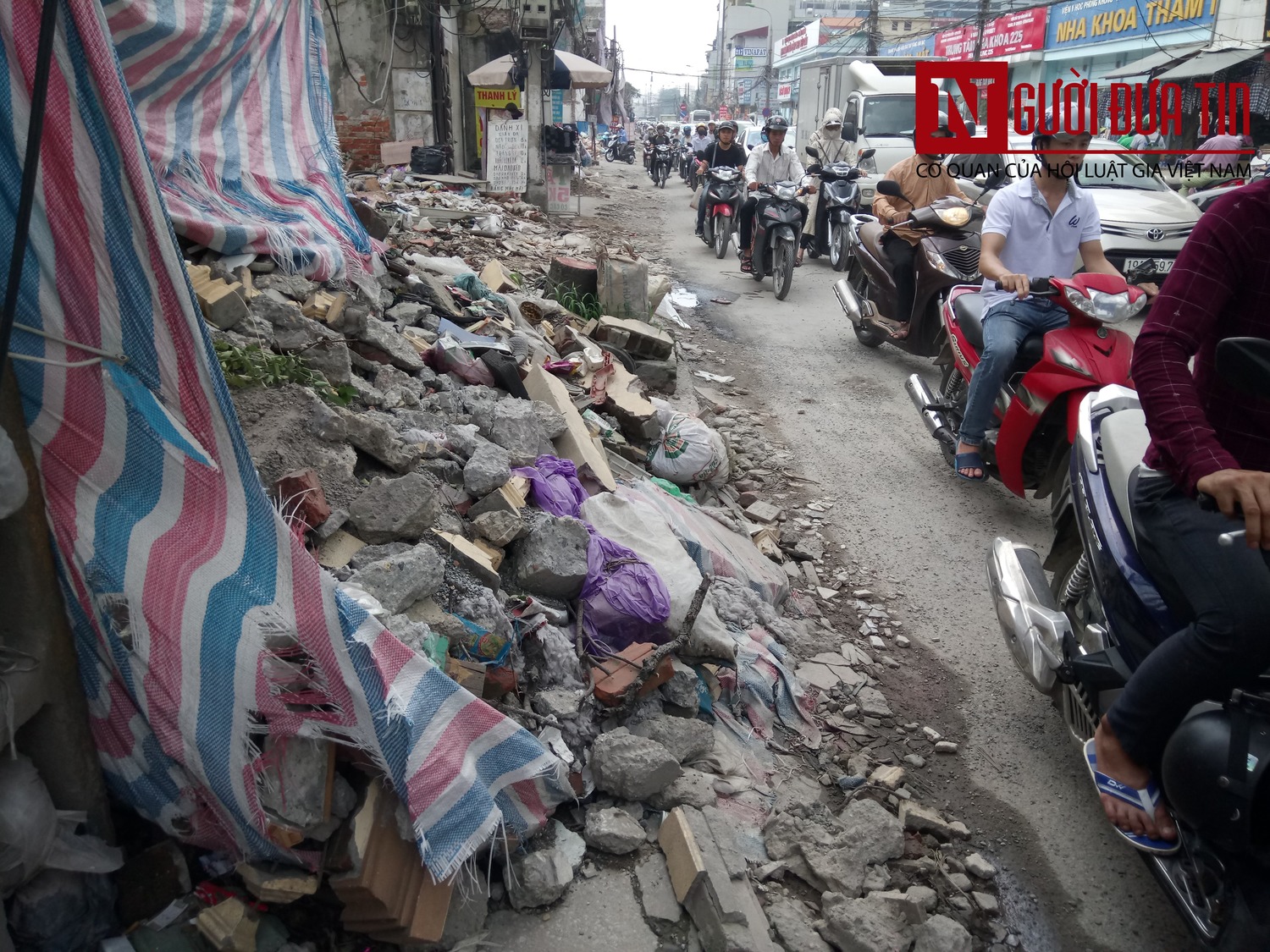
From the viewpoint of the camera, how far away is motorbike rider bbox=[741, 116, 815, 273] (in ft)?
35.5

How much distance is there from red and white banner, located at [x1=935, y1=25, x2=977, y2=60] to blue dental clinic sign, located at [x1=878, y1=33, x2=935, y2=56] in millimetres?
381

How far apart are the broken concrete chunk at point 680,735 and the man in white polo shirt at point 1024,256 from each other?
254 centimetres

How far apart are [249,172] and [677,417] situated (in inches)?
106

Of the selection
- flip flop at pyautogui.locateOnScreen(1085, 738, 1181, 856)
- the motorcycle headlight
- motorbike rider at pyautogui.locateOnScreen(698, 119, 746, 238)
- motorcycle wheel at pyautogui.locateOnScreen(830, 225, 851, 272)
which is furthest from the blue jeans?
motorbike rider at pyautogui.locateOnScreen(698, 119, 746, 238)

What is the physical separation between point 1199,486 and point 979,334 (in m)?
3.01

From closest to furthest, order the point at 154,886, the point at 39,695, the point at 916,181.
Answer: the point at 39,695, the point at 154,886, the point at 916,181

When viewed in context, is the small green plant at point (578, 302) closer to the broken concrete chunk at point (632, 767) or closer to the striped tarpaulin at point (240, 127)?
the striped tarpaulin at point (240, 127)

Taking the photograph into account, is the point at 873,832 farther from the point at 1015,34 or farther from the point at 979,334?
the point at 1015,34

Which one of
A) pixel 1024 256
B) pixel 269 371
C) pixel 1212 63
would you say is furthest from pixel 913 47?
pixel 269 371

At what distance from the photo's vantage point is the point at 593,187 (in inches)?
942

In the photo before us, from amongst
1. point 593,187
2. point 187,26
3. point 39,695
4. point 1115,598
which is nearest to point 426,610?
point 39,695

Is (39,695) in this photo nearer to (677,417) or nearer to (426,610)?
(426,610)

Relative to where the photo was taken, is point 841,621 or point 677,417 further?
point 677,417

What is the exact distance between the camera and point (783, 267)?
9.77 metres
